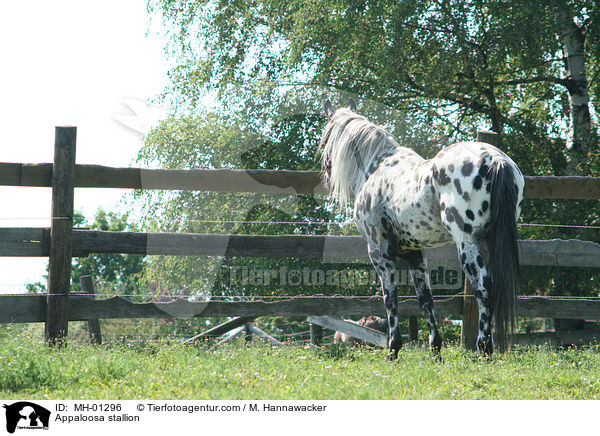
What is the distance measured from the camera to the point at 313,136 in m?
13.3

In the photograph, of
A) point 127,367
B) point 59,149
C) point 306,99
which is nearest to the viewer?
point 127,367

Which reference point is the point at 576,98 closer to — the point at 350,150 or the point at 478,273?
the point at 350,150

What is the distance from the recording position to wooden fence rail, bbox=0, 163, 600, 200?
532 centimetres

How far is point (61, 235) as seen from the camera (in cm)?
522

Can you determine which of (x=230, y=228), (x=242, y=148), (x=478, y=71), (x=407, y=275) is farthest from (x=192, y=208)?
(x=478, y=71)

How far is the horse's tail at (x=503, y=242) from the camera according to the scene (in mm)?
4078

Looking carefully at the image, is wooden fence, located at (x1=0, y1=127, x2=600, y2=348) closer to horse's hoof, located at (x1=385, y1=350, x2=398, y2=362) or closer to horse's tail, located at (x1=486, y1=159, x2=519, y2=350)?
horse's hoof, located at (x1=385, y1=350, x2=398, y2=362)

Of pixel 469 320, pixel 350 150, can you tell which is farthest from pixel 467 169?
pixel 469 320

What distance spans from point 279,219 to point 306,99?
352 centimetres

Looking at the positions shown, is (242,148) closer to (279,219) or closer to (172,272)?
(279,219)

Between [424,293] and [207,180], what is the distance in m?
2.57
